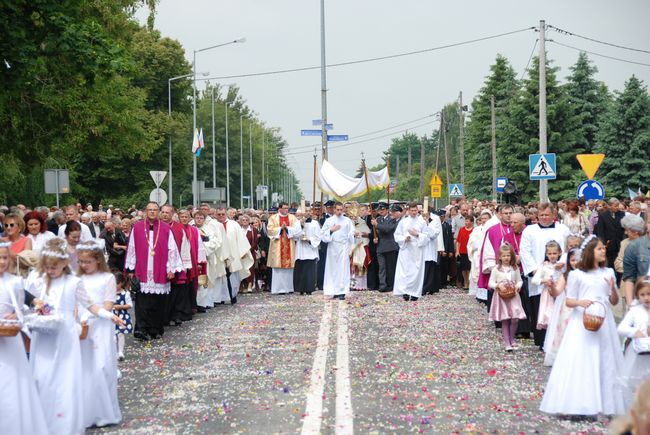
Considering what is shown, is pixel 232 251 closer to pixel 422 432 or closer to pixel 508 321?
pixel 508 321

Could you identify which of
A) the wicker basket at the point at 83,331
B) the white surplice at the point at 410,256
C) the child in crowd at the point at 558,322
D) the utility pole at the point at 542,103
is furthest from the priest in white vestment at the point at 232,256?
the wicker basket at the point at 83,331

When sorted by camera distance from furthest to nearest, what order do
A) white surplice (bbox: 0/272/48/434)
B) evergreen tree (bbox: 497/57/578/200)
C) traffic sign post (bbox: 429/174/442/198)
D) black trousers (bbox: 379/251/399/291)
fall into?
evergreen tree (bbox: 497/57/578/200)
traffic sign post (bbox: 429/174/442/198)
black trousers (bbox: 379/251/399/291)
white surplice (bbox: 0/272/48/434)

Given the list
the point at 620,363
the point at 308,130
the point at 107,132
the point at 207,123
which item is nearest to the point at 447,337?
the point at 620,363

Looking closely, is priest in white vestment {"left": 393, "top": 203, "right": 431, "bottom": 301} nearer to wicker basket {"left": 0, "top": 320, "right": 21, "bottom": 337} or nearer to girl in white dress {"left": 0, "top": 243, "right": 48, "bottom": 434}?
girl in white dress {"left": 0, "top": 243, "right": 48, "bottom": 434}

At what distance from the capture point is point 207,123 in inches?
3113

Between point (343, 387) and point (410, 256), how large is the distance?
1086 cm

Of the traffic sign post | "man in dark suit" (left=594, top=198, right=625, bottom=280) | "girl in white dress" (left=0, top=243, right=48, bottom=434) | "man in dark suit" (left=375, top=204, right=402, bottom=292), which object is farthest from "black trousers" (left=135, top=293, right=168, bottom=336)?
the traffic sign post

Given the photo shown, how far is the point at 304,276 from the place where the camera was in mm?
21656

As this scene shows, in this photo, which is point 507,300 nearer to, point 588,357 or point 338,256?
point 588,357

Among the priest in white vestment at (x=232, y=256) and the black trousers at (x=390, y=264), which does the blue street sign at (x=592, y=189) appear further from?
the priest in white vestment at (x=232, y=256)

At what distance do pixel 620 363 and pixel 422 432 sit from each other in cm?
199

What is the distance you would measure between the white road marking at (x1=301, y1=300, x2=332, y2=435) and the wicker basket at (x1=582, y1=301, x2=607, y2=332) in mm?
2421

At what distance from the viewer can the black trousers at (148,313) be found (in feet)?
45.2

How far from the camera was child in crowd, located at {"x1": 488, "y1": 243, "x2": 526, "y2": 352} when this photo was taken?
483 inches
